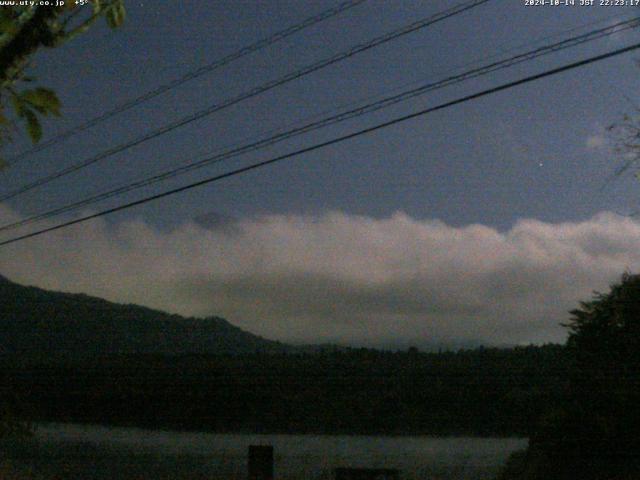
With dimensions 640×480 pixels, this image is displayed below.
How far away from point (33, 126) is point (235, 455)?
12.1 metres

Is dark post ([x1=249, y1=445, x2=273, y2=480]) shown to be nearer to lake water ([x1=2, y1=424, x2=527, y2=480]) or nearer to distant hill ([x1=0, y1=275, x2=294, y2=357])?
lake water ([x1=2, y1=424, x2=527, y2=480])

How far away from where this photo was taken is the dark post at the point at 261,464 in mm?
12852

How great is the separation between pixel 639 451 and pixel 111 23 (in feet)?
27.1

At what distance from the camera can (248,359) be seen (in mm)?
15250

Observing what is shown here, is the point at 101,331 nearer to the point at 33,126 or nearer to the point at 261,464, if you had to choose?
the point at 261,464

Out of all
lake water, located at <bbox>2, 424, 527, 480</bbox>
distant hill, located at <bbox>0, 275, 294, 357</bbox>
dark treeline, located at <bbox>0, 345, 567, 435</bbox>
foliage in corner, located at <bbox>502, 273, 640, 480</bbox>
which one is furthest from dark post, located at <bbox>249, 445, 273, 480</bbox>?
distant hill, located at <bbox>0, 275, 294, 357</bbox>

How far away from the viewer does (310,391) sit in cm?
1480

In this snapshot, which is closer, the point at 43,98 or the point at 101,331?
the point at 43,98

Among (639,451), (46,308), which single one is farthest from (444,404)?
(46,308)

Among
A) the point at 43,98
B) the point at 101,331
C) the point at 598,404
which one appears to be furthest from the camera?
the point at 101,331

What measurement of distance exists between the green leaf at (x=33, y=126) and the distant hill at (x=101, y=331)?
18.3 meters

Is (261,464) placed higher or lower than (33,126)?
lower

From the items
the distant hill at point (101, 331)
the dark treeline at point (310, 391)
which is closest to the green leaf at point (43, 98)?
the dark treeline at point (310, 391)

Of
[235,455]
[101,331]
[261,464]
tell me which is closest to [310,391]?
[235,455]
